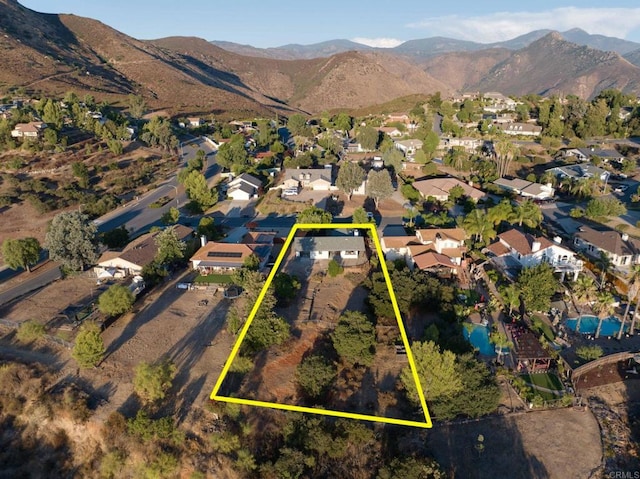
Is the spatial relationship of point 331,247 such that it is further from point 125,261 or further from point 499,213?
point 125,261

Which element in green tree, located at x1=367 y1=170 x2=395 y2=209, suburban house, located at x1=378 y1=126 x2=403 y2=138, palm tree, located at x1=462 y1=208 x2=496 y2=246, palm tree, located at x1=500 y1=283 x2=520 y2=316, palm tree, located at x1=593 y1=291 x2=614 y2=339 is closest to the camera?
palm tree, located at x1=593 y1=291 x2=614 y2=339

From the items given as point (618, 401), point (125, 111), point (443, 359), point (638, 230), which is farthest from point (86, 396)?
point (125, 111)

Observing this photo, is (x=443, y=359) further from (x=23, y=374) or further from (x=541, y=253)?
(x=23, y=374)

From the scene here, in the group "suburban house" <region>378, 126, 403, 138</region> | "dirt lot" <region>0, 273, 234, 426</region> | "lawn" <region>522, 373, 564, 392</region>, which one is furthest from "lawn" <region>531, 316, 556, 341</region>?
"suburban house" <region>378, 126, 403, 138</region>

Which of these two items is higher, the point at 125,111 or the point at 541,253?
the point at 125,111

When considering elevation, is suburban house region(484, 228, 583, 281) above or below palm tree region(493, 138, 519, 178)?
below

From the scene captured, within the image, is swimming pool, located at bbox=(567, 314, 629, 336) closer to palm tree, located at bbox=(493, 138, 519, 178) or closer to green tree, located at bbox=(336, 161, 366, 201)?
green tree, located at bbox=(336, 161, 366, 201)
